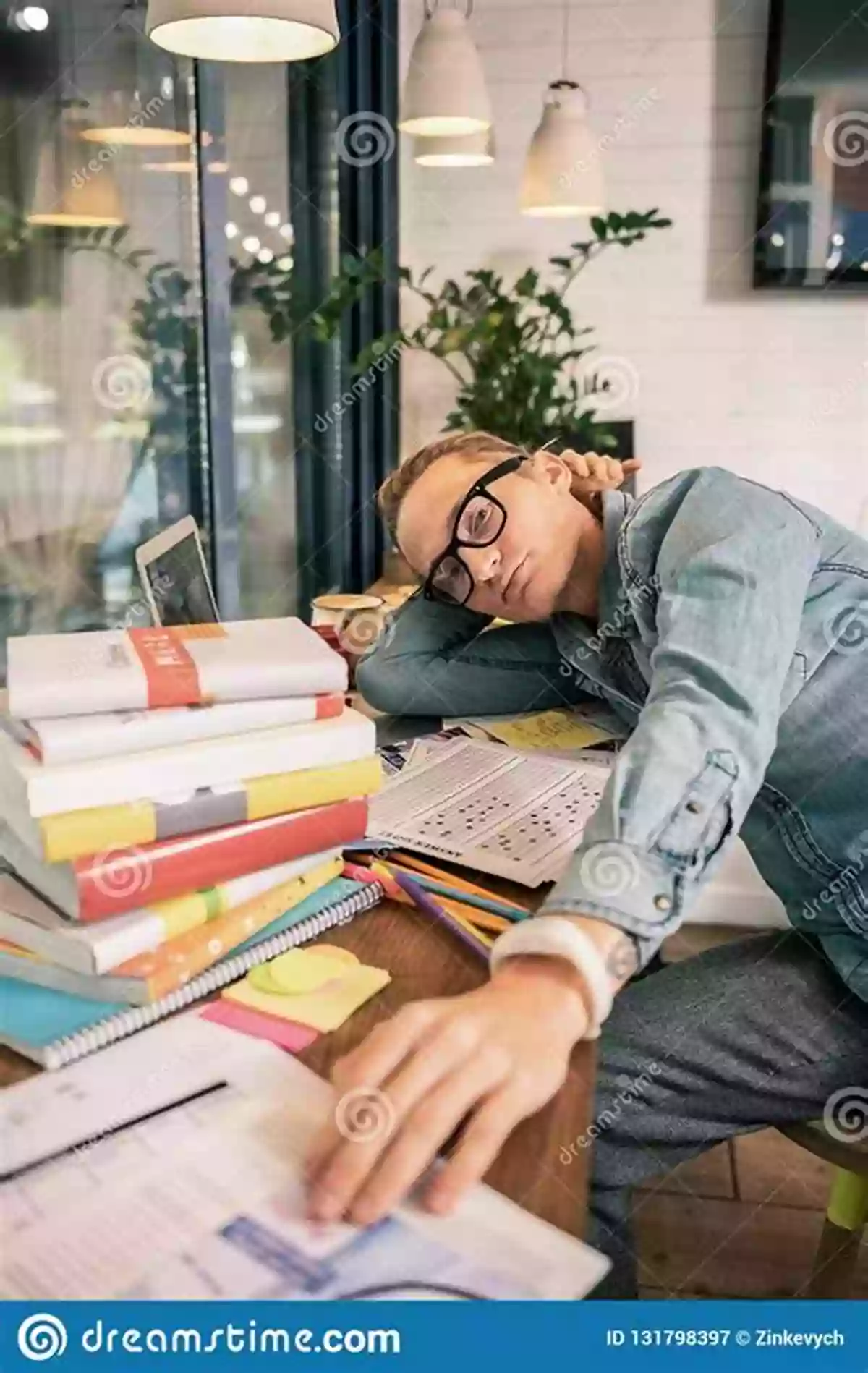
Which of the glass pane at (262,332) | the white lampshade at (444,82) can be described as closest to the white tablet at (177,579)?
the glass pane at (262,332)

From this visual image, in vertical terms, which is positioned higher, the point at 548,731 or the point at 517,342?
the point at 517,342

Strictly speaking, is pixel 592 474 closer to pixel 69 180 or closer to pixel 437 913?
pixel 437 913

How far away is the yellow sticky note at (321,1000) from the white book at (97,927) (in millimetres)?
48

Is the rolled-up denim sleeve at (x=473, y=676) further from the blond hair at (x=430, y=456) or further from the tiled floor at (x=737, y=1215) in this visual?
the tiled floor at (x=737, y=1215)

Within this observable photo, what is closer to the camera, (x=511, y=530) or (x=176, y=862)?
(x=176, y=862)

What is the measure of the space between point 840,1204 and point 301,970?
2.13ft

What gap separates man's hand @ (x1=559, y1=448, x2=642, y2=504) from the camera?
110 centimetres

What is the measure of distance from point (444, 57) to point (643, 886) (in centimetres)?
186

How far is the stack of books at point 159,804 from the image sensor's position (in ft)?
2.03

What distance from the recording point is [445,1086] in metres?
0.51

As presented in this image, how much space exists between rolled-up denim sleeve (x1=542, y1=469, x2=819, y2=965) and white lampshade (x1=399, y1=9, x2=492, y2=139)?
4.97 feet

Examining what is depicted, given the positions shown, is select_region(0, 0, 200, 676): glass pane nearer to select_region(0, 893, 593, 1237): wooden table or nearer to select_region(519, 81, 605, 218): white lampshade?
select_region(519, 81, 605, 218): white lampshade

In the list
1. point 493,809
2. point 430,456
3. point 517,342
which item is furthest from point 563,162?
point 493,809
